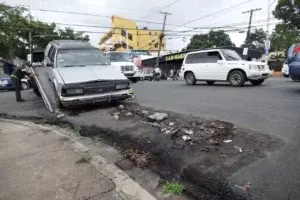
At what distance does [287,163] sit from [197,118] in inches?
104

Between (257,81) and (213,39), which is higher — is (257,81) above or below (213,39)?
below

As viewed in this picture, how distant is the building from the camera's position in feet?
169

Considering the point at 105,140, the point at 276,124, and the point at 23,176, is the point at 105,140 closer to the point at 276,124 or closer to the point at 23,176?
the point at 23,176

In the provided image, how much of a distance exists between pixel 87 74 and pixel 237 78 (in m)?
7.74

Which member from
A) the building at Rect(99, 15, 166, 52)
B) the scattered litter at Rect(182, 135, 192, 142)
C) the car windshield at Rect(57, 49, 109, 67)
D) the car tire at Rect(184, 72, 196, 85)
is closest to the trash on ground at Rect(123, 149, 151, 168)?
the scattered litter at Rect(182, 135, 192, 142)

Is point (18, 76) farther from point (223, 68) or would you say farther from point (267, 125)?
point (267, 125)

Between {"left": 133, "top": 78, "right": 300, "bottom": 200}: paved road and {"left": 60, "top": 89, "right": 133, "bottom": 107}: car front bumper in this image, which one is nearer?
{"left": 133, "top": 78, "right": 300, "bottom": 200}: paved road

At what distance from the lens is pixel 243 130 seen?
538 cm

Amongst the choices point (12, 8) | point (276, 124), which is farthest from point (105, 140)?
point (12, 8)

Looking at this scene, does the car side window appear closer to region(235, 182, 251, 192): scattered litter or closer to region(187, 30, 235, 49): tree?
region(235, 182, 251, 192): scattered litter

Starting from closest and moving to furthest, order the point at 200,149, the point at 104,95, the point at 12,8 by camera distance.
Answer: the point at 200,149
the point at 104,95
the point at 12,8

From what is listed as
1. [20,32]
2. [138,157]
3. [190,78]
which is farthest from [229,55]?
[20,32]

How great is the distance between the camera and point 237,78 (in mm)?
13578

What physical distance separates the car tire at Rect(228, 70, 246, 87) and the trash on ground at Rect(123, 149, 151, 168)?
940 centimetres
